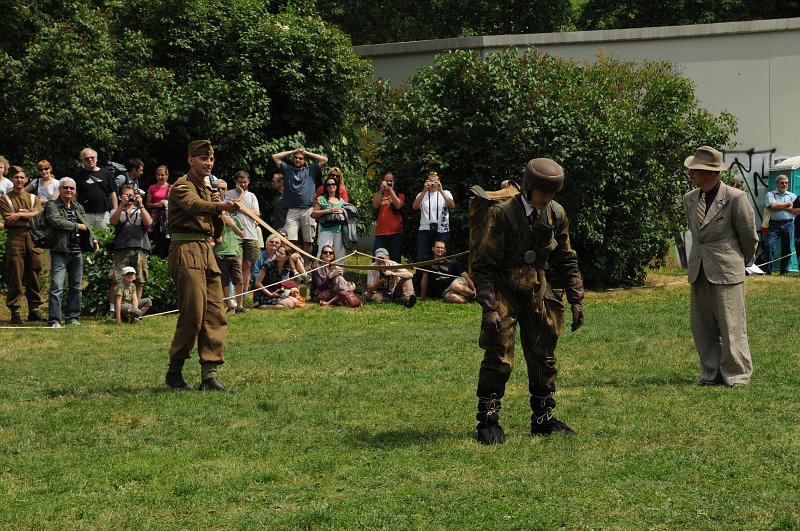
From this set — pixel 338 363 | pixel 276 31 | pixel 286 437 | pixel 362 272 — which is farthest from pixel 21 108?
pixel 286 437

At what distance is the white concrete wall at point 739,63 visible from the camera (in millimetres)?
24938

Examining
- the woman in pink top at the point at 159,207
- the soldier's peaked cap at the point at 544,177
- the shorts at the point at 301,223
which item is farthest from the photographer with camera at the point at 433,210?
the soldier's peaked cap at the point at 544,177

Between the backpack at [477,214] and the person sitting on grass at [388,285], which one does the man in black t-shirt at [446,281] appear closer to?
the person sitting on grass at [388,285]

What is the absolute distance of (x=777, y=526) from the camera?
20.6 ft

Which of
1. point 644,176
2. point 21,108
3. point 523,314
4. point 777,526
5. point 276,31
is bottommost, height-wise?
point 777,526

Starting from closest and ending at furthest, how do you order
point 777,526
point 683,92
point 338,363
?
point 777,526, point 338,363, point 683,92

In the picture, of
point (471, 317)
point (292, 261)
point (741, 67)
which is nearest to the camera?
point (471, 317)

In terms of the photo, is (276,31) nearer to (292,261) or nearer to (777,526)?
(292,261)

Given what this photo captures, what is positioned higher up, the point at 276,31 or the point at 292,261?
the point at 276,31

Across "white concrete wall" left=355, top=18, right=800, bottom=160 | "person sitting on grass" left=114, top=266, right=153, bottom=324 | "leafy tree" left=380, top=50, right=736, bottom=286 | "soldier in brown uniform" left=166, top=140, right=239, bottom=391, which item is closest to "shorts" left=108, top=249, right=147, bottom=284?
"person sitting on grass" left=114, top=266, right=153, bottom=324

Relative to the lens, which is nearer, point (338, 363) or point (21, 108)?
point (338, 363)

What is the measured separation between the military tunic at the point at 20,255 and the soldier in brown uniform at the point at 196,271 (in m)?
6.73

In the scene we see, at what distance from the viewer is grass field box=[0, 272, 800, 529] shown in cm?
671

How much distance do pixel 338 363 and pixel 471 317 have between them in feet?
15.6
